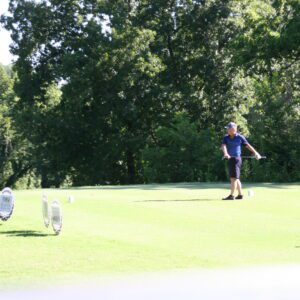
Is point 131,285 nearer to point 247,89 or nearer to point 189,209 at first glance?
point 189,209

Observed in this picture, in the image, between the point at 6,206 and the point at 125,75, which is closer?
the point at 6,206

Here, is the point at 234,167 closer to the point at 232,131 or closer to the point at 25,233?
the point at 232,131

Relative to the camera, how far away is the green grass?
8.02 m

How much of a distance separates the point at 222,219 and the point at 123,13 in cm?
3137

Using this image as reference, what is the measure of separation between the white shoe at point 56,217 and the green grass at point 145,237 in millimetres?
157

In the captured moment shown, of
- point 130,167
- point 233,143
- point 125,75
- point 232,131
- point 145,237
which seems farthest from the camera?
point 130,167

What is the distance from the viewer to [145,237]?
1035 cm

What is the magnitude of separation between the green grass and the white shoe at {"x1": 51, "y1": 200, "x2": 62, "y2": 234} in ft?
0.51

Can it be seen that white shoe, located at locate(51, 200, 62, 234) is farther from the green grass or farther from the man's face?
the man's face

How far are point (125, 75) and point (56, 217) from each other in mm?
31171

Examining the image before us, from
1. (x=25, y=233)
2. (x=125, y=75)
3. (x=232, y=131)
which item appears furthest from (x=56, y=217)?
(x=125, y=75)

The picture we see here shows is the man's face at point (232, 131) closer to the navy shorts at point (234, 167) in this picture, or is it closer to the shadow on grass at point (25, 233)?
the navy shorts at point (234, 167)

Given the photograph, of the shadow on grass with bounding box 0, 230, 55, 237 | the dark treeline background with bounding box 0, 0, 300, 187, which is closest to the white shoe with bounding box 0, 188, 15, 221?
the shadow on grass with bounding box 0, 230, 55, 237

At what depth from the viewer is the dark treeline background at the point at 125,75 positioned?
41156mm
